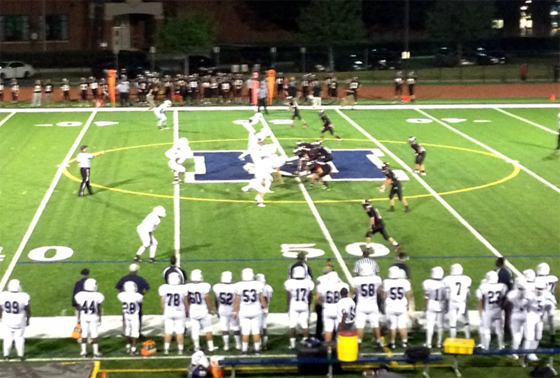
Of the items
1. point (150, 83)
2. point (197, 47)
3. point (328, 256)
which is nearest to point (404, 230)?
point (328, 256)

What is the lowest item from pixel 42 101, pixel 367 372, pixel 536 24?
pixel 367 372

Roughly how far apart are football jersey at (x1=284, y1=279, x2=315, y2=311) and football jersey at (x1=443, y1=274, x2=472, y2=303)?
1937 mm

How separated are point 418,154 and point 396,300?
11.0 meters

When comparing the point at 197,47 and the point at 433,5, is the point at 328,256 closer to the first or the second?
the point at 197,47

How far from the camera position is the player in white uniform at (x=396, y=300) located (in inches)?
508

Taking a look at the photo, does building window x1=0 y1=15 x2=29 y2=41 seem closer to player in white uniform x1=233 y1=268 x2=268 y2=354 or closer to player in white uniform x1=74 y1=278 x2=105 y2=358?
player in white uniform x1=74 y1=278 x2=105 y2=358

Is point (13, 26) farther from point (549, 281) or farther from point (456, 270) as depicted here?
point (549, 281)

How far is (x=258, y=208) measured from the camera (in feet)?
68.3

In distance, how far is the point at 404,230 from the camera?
62.9 feet

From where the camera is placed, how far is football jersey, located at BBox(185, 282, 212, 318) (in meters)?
12.8

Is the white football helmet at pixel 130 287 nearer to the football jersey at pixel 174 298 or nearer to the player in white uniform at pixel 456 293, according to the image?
the football jersey at pixel 174 298

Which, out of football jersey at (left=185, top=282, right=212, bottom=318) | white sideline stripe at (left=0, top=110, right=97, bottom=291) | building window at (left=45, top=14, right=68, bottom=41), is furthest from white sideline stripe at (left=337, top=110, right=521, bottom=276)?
building window at (left=45, top=14, right=68, bottom=41)

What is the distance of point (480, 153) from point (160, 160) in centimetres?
928

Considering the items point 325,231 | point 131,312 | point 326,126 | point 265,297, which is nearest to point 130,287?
point 131,312
